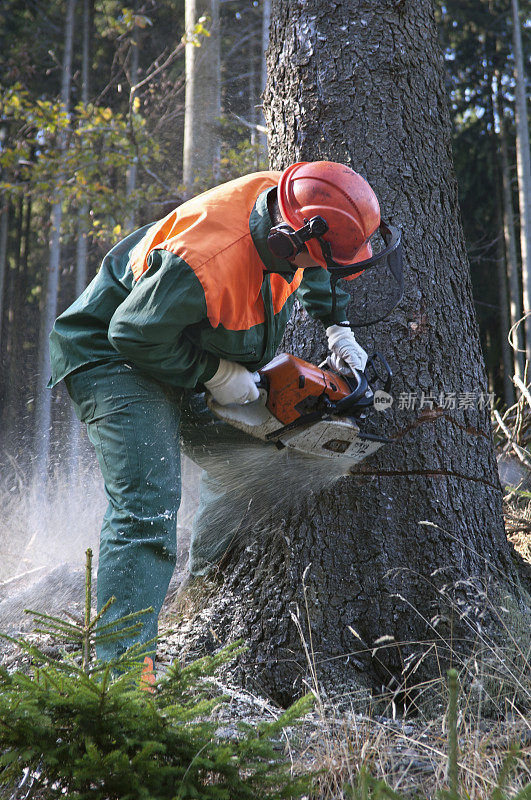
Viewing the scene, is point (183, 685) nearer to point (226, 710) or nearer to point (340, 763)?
point (340, 763)

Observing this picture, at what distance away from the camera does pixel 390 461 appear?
2693 mm

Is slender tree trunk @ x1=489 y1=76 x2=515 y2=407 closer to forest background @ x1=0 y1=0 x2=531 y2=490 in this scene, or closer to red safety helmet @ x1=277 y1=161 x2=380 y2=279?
forest background @ x1=0 y1=0 x2=531 y2=490

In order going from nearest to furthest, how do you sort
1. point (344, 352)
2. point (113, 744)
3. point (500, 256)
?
point (113, 744) < point (344, 352) < point (500, 256)

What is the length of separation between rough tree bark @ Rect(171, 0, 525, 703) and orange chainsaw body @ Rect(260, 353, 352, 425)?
0.39 metres

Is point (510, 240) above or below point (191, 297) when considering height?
above

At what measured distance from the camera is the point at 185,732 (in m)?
1.36

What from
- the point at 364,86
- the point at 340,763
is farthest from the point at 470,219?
the point at 340,763

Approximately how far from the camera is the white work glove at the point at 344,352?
2611 mm

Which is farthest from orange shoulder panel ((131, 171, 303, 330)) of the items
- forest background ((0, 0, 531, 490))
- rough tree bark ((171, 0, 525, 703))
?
forest background ((0, 0, 531, 490))

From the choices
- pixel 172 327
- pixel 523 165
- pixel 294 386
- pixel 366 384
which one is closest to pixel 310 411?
pixel 294 386

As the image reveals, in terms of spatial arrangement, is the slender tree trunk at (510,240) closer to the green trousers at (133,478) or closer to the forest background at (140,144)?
the forest background at (140,144)

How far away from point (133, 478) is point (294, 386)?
66 centimetres

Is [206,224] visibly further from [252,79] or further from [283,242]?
[252,79]

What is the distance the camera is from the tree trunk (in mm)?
8688
